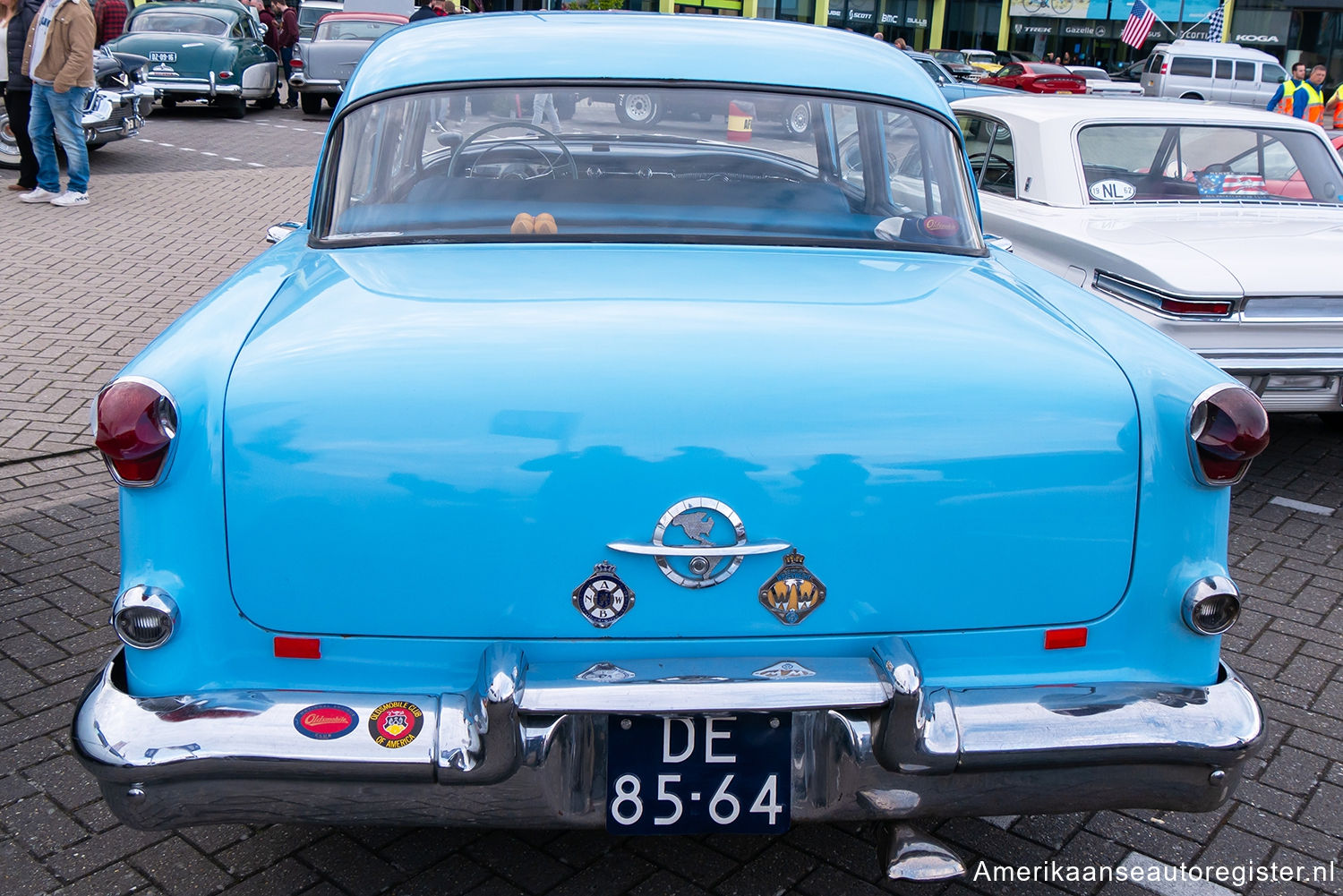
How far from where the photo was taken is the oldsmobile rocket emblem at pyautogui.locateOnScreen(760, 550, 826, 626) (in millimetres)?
2109

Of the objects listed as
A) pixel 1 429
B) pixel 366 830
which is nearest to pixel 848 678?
pixel 366 830

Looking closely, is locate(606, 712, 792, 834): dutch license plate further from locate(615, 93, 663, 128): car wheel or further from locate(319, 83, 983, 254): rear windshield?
locate(615, 93, 663, 128): car wheel

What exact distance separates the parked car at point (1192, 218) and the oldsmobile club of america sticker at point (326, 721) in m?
3.99

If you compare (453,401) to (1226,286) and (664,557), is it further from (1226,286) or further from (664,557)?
(1226,286)

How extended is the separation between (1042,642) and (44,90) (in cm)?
1015

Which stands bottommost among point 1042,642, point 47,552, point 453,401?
point 47,552

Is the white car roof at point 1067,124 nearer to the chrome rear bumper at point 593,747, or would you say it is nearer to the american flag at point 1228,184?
the american flag at point 1228,184

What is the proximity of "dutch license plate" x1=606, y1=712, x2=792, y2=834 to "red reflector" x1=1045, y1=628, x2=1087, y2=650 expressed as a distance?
1.77 feet

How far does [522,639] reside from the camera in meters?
2.13

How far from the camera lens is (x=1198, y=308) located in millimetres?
4910

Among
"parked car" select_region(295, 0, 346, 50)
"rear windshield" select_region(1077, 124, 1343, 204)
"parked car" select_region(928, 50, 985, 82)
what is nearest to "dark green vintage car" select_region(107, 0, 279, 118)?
"parked car" select_region(295, 0, 346, 50)

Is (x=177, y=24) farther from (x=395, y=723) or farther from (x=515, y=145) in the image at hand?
(x=395, y=723)

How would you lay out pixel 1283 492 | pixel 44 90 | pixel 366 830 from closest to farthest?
pixel 366 830
pixel 1283 492
pixel 44 90

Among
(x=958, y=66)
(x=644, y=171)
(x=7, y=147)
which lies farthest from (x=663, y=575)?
(x=958, y=66)
